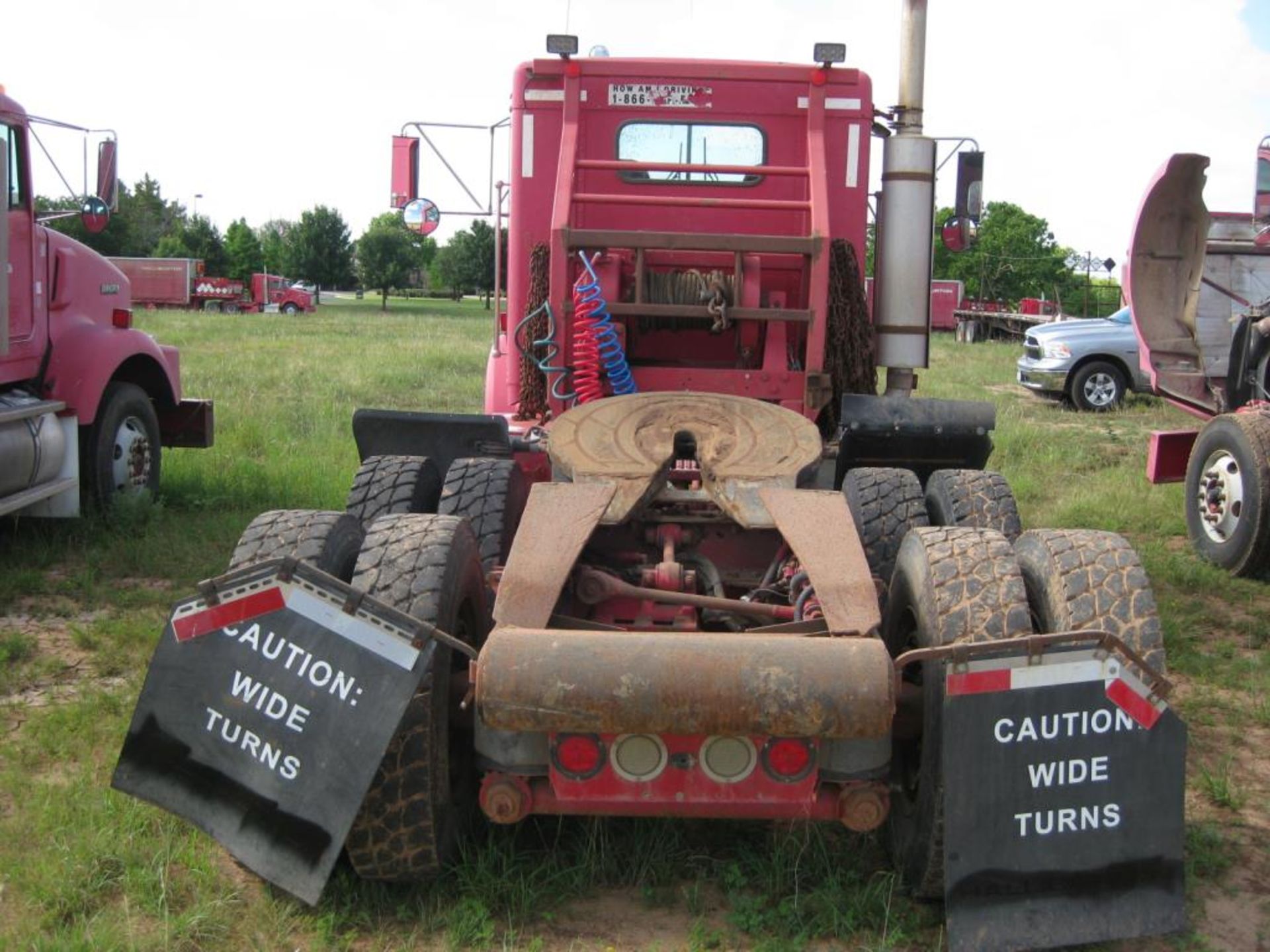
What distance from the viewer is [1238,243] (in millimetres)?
9242

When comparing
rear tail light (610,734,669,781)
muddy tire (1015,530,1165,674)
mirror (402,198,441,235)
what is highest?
mirror (402,198,441,235)

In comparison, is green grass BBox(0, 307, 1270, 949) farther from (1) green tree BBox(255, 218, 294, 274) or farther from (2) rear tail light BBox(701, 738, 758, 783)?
(1) green tree BBox(255, 218, 294, 274)

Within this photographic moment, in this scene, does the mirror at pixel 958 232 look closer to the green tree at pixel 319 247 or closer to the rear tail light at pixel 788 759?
the rear tail light at pixel 788 759

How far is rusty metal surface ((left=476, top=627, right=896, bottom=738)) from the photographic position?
2.92 m

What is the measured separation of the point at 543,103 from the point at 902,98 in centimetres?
181

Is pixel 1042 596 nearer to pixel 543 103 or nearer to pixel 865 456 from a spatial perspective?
pixel 865 456

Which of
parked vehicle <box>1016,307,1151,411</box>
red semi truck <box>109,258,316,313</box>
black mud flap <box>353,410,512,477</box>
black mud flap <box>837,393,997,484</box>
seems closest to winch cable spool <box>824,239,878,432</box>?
black mud flap <box>837,393,997,484</box>

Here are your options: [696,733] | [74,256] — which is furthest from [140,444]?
[696,733]

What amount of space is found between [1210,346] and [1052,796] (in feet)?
22.9

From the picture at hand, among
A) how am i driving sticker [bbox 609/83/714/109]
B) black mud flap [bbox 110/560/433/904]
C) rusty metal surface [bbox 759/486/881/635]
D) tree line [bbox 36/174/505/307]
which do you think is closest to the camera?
black mud flap [bbox 110/560/433/904]

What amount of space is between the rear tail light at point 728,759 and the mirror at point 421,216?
426 centimetres

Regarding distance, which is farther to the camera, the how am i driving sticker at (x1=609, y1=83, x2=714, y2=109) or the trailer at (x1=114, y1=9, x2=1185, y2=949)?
the how am i driving sticker at (x1=609, y1=83, x2=714, y2=109)

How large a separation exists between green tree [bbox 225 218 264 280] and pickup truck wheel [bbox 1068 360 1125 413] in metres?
59.7

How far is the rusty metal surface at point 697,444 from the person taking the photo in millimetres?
Result: 4055
